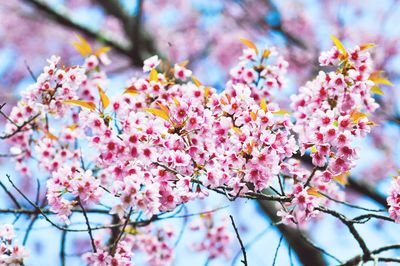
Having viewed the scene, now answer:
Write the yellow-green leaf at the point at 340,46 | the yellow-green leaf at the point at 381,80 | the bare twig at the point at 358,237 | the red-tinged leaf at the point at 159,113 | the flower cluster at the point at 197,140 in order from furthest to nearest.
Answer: the yellow-green leaf at the point at 381,80
the yellow-green leaf at the point at 340,46
the bare twig at the point at 358,237
the red-tinged leaf at the point at 159,113
the flower cluster at the point at 197,140

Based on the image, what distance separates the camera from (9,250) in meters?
2.73

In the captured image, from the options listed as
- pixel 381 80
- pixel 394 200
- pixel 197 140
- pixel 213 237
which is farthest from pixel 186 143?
pixel 213 237

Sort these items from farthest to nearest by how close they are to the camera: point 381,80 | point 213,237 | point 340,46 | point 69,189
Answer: point 213,237, point 381,80, point 340,46, point 69,189

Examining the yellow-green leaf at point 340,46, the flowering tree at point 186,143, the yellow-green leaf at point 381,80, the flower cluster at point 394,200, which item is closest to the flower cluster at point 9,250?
the flowering tree at point 186,143

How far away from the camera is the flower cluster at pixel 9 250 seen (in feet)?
8.77

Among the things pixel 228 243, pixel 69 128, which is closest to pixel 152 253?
pixel 228 243

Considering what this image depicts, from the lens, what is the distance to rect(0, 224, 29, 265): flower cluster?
2.67 meters

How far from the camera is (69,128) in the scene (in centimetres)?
362

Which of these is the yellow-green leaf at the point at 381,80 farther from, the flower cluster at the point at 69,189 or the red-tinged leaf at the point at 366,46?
the flower cluster at the point at 69,189

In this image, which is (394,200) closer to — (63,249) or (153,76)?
(153,76)

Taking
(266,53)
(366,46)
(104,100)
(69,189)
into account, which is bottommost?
(69,189)

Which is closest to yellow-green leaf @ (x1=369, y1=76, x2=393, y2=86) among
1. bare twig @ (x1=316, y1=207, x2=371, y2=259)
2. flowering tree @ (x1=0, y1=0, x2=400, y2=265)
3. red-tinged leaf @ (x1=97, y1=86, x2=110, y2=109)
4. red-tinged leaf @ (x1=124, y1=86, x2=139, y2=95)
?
flowering tree @ (x1=0, y1=0, x2=400, y2=265)

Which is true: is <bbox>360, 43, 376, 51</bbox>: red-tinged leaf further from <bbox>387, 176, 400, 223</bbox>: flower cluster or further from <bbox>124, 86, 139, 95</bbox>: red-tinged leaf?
<bbox>124, 86, 139, 95</bbox>: red-tinged leaf

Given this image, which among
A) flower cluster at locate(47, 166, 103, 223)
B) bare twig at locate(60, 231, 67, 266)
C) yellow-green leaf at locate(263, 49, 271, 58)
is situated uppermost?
yellow-green leaf at locate(263, 49, 271, 58)
